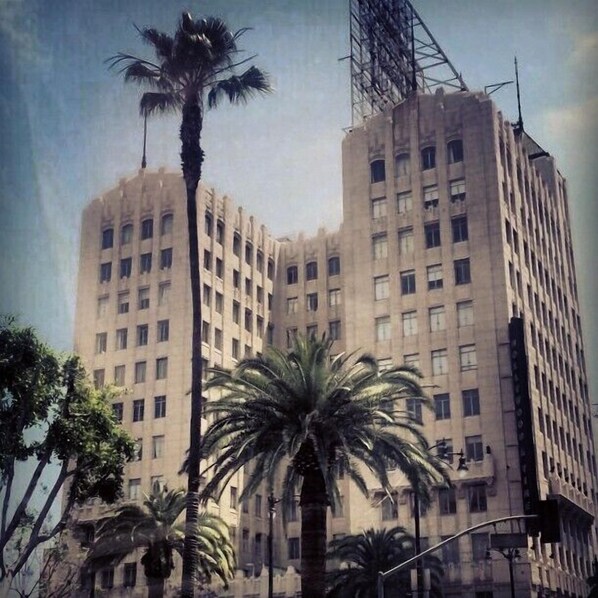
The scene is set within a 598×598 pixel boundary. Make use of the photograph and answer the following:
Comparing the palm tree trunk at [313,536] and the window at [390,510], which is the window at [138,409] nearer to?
the window at [390,510]

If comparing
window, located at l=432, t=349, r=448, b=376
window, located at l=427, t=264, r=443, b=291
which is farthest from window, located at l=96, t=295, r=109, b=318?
window, located at l=432, t=349, r=448, b=376

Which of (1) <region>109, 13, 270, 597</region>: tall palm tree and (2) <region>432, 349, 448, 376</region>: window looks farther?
(2) <region>432, 349, 448, 376</region>: window

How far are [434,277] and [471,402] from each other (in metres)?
10.3

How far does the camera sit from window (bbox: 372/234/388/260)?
75.2 metres

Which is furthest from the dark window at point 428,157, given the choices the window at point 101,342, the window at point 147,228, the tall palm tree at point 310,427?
the tall palm tree at point 310,427

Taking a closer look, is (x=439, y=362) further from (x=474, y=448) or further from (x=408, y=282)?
(x=408, y=282)

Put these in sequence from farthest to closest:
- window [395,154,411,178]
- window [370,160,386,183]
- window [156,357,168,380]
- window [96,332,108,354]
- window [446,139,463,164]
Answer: window [370,160,386,183] < window [96,332,108,354] < window [395,154,411,178] < window [446,139,463,164] < window [156,357,168,380]

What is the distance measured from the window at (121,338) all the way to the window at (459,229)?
87.5 ft

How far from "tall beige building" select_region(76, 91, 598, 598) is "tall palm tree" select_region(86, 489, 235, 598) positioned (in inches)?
618

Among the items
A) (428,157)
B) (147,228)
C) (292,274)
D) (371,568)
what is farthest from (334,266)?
(371,568)

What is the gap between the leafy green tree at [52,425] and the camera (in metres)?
42.7

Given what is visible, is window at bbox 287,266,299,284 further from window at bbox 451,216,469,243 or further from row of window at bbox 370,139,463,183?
window at bbox 451,216,469,243

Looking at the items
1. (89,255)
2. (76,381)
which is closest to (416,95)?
(89,255)

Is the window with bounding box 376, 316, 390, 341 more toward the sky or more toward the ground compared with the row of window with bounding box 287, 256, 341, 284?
more toward the ground
